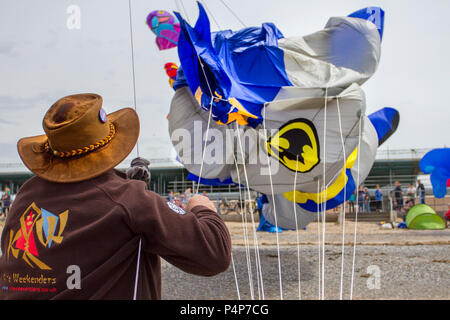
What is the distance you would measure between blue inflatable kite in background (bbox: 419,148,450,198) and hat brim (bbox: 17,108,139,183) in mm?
8291

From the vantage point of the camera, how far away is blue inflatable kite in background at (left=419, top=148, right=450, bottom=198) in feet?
26.5

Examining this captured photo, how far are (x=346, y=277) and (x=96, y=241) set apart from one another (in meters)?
4.40

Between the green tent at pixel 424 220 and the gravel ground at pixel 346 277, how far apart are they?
3800 millimetres

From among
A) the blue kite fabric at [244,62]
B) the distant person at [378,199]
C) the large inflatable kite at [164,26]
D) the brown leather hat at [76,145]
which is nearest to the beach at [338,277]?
the blue kite fabric at [244,62]

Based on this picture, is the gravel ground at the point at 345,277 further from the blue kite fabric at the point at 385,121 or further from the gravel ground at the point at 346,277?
the blue kite fabric at the point at 385,121

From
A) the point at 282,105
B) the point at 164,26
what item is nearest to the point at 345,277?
the point at 282,105

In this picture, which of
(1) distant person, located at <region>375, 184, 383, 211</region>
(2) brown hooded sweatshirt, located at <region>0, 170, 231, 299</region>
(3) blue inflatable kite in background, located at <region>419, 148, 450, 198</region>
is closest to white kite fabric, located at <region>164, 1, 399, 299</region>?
(2) brown hooded sweatshirt, located at <region>0, 170, 231, 299</region>

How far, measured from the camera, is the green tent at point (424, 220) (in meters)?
9.96

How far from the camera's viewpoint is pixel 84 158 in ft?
3.89
